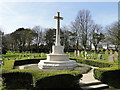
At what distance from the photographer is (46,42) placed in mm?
46125

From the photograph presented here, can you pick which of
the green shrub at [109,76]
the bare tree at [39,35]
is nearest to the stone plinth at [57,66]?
the green shrub at [109,76]

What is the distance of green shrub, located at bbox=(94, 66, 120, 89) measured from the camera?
6294mm

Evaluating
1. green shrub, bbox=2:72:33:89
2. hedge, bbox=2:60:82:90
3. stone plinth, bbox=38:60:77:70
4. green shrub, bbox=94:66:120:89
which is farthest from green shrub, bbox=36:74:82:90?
stone plinth, bbox=38:60:77:70

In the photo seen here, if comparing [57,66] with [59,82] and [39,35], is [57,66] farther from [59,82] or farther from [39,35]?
[39,35]

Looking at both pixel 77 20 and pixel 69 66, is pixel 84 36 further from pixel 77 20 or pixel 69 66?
pixel 69 66

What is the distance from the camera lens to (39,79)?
4.79m

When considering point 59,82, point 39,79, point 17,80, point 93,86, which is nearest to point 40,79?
point 39,79

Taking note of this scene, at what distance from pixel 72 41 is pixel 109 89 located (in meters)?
42.3

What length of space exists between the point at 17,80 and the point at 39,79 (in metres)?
1.68

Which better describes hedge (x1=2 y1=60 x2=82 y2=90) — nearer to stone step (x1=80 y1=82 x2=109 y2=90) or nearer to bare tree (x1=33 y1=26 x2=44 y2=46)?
stone step (x1=80 y1=82 x2=109 y2=90)

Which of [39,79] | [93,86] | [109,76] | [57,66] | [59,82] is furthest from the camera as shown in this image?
[57,66]

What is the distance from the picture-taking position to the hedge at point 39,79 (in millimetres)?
4898

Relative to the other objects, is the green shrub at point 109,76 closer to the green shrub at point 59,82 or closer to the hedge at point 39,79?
the hedge at point 39,79

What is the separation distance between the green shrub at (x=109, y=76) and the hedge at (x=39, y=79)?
173 cm
